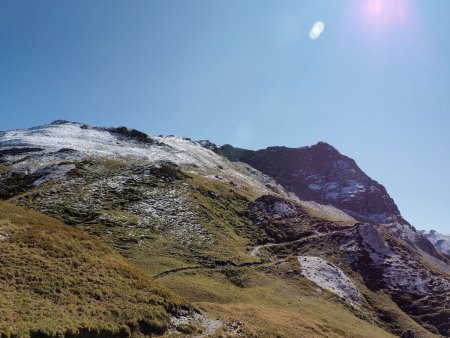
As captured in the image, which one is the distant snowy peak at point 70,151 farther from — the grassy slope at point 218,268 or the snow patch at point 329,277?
the snow patch at point 329,277

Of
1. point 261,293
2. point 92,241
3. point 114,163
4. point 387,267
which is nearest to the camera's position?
point 92,241

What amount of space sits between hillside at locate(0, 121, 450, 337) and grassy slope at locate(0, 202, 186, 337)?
8285 mm

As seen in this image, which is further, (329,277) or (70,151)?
(70,151)

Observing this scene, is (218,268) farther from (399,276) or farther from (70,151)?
(70,151)

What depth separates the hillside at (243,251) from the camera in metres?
57.4

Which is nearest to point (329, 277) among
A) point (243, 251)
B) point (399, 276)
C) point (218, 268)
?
point (243, 251)

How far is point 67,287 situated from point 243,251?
195 feet

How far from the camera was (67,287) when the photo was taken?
28.2m

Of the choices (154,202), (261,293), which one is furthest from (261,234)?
(261,293)

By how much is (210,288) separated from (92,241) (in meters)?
24.9

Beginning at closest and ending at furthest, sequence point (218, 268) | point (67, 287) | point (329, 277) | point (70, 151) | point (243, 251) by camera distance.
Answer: point (67, 287)
point (218, 268)
point (329, 277)
point (243, 251)
point (70, 151)

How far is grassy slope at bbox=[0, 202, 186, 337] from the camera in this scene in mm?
24078

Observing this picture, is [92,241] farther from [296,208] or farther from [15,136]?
[15,136]

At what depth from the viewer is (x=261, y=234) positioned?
10431 centimetres
